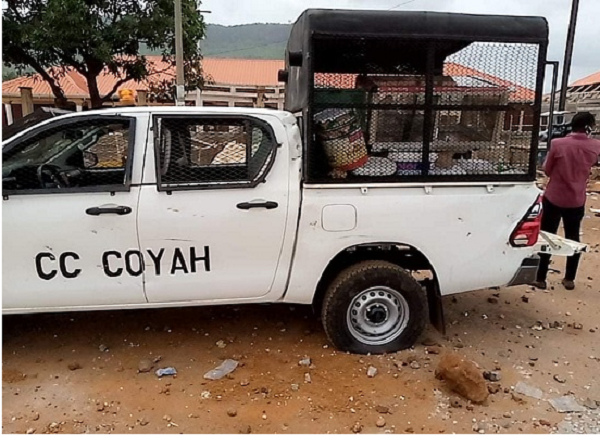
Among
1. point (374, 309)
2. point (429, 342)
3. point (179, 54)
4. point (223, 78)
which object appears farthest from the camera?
point (223, 78)

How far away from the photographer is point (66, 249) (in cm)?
343

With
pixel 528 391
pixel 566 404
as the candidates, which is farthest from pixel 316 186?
pixel 566 404

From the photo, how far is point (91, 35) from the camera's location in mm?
10211

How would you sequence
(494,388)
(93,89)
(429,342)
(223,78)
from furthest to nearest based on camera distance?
(223,78), (93,89), (429,342), (494,388)

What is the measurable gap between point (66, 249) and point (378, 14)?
2449 millimetres

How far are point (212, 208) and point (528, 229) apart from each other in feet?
7.07

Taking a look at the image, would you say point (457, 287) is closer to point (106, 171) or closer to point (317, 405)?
point (317, 405)

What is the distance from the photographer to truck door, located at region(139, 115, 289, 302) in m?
3.48

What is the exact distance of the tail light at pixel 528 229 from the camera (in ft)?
12.4

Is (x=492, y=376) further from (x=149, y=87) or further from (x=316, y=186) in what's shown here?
(x=149, y=87)

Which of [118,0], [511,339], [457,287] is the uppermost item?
[118,0]

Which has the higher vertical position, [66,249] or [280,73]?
[280,73]

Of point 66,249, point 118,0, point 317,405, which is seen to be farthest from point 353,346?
point 118,0

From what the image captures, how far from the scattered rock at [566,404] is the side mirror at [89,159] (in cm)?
327
